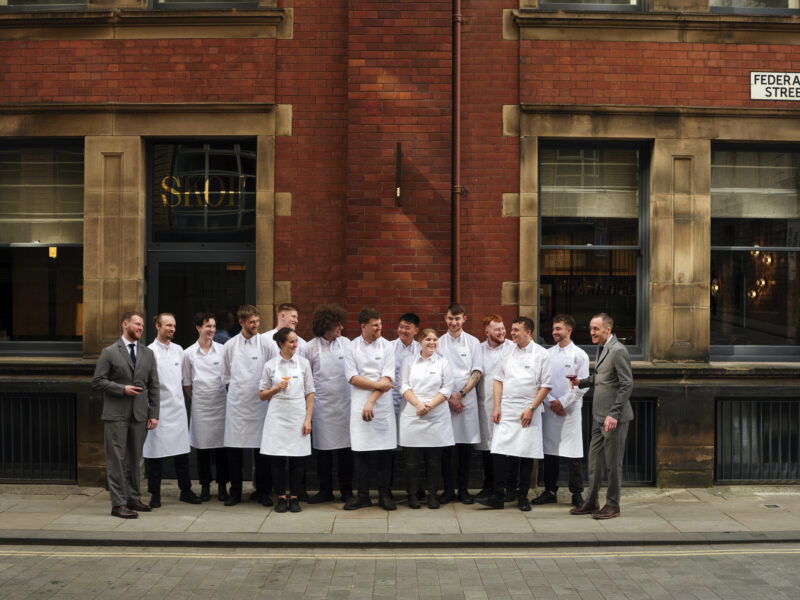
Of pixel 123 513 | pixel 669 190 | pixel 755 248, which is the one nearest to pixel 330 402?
pixel 123 513

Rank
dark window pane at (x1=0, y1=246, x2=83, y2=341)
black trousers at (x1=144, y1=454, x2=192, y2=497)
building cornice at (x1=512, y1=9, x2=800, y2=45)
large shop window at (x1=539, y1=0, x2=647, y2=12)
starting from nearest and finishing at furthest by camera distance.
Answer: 1. black trousers at (x1=144, y1=454, x2=192, y2=497)
2. building cornice at (x1=512, y1=9, x2=800, y2=45)
3. large shop window at (x1=539, y1=0, x2=647, y2=12)
4. dark window pane at (x1=0, y1=246, x2=83, y2=341)

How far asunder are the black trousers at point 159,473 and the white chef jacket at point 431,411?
233cm

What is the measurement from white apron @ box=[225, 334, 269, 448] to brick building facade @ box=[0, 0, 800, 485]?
116 centimetres

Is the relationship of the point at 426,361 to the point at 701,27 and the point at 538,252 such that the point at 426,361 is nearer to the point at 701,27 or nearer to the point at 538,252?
the point at 538,252

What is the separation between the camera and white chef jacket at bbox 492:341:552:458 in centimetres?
959

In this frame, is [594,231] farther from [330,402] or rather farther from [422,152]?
[330,402]

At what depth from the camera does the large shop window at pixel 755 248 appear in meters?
11.4

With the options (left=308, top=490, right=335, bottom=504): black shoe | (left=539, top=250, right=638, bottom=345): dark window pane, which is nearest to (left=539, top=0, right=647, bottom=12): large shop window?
(left=539, top=250, right=638, bottom=345): dark window pane

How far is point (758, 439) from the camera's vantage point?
11.1m

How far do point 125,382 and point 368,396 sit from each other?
2424mm

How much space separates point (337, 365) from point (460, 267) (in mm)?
1969

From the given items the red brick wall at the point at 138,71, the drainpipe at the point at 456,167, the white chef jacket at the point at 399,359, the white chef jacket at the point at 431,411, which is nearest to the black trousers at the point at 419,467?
the white chef jacket at the point at 431,411

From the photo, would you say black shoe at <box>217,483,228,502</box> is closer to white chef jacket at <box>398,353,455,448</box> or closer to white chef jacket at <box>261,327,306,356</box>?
white chef jacket at <box>261,327,306,356</box>

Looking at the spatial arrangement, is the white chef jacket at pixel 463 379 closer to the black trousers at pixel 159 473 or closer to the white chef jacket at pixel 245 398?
the white chef jacket at pixel 245 398
